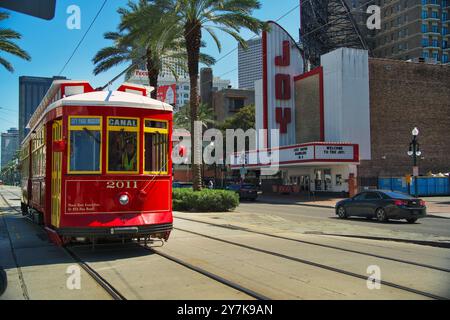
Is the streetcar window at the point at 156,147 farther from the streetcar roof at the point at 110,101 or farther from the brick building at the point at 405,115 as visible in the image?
the brick building at the point at 405,115

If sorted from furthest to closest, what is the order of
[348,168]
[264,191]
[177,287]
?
[264,191] < [348,168] < [177,287]

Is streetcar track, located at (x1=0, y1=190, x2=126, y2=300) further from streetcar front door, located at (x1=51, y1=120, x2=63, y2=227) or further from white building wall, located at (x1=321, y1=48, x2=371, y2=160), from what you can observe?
white building wall, located at (x1=321, y1=48, x2=371, y2=160)

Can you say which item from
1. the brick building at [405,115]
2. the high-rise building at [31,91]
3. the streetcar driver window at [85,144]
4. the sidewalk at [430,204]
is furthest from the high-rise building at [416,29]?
the streetcar driver window at [85,144]

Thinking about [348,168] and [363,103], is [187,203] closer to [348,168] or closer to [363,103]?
[348,168]

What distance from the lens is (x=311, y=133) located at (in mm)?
49156

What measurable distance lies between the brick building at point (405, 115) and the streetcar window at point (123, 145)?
126 ft

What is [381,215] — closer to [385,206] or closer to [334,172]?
[385,206]

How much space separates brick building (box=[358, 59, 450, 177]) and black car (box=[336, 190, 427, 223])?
24.1 meters

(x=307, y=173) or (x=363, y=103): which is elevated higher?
(x=363, y=103)

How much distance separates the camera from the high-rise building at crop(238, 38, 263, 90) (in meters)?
54.0

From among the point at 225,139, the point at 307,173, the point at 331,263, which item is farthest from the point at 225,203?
the point at 225,139

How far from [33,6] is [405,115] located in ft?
159

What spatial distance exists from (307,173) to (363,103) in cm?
882

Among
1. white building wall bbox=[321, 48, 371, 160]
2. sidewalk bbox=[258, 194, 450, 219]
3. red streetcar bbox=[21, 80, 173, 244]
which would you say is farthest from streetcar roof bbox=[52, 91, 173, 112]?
white building wall bbox=[321, 48, 371, 160]
